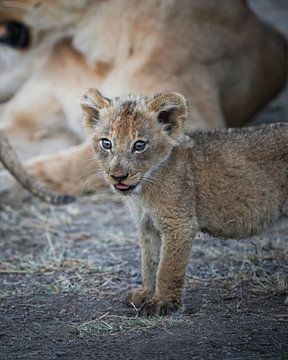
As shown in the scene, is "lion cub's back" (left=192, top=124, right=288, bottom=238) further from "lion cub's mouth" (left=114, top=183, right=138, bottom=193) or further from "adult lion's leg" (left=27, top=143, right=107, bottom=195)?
"adult lion's leg" (left=27, top=143, right=107, bottom=195)

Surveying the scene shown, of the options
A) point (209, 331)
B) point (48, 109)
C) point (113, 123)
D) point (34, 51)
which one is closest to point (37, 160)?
point (48, 109)

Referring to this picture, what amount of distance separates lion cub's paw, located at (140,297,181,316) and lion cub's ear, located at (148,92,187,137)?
0.69 metres

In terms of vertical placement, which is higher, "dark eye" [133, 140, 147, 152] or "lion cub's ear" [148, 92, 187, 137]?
"lion cub's ear" [148, 92, 187, 137]

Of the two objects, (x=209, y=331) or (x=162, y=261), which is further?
(x=162, y=261)

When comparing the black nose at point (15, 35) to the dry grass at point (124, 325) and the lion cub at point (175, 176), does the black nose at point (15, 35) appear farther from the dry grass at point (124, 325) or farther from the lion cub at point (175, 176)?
the dry grass at point (124, 325)

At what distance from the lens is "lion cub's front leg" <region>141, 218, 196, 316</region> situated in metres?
3.71

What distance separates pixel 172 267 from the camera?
371 cm

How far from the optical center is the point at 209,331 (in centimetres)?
346

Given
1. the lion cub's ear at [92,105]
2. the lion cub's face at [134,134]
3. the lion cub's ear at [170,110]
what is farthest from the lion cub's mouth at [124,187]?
the lion cub's ear at [92,105]

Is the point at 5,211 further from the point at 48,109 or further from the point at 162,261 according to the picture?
the point at 162,261

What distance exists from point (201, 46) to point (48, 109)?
4.18 ft

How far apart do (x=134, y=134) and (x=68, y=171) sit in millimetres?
2256

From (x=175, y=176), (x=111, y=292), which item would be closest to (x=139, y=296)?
(x=111, y=292)

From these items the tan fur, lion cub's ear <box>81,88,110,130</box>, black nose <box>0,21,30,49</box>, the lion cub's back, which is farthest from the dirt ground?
black nose <box>0,21,30,49</box>
